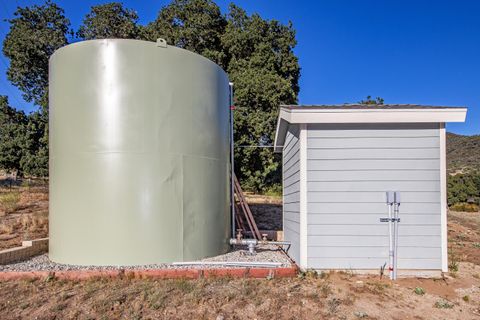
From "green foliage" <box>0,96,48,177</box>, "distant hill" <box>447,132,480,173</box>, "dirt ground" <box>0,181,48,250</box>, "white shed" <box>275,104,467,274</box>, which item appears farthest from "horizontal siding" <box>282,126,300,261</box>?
"distant hill" <box>447,132,480,173</box>

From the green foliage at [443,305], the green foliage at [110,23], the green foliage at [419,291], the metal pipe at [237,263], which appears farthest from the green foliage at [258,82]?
the green foliage at [443,305]

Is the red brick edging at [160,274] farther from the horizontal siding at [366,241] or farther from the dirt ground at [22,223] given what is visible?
the dirt ground at [22,223]

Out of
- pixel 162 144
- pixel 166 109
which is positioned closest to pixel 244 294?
pixel 162 144

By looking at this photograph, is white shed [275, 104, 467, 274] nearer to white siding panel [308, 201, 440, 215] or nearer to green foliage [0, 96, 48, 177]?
white siding panel [308, 201, 440, 215]

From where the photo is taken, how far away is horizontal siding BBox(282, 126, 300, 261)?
6211 mm

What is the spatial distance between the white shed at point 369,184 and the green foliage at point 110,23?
14115 mm

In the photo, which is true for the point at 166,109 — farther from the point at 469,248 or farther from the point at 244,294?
the point at 469,248

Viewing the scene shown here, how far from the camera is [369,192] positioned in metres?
5.79

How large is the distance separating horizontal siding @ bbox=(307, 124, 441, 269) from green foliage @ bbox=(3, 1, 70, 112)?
15370 mm

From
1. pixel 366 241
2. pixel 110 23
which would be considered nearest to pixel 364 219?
pixel 366 241

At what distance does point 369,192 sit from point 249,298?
276 centimetres

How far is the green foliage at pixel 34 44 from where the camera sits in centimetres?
1694

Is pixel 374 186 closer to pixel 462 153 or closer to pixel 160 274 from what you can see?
pixel 160 274

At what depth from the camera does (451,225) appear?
12.8 metres
